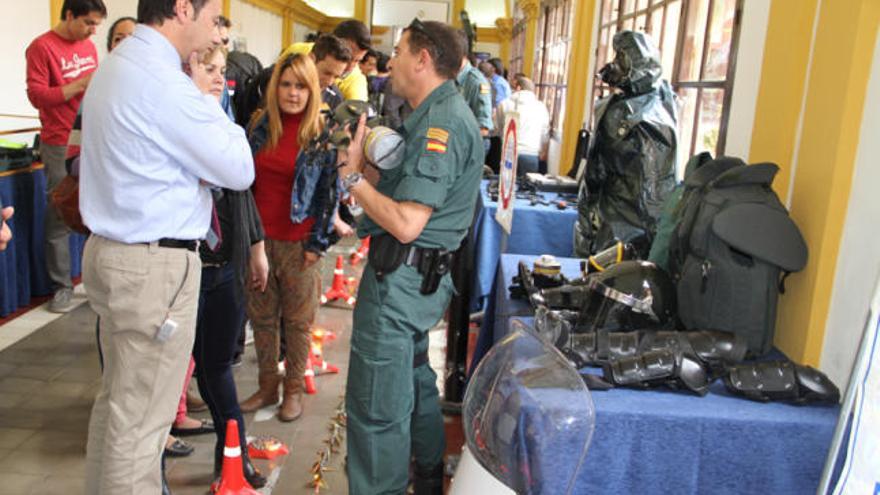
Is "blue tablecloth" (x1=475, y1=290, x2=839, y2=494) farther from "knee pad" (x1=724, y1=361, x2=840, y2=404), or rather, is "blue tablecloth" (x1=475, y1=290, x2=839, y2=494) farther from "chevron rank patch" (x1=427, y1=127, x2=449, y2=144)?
"chevron rank patch" (x1=427, y1=127, x2=449, y2=144)

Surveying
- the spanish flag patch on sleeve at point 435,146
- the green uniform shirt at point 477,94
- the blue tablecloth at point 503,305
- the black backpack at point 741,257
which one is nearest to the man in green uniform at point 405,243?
the spanish flag patch on sleeve at point 435,146

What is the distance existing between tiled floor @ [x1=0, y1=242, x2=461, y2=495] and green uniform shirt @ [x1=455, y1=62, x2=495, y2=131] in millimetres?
2922

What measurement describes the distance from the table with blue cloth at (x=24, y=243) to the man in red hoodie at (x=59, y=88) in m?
0.08

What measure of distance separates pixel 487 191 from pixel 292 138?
7.22 feet

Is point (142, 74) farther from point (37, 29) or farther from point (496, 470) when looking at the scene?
point (37, 29)

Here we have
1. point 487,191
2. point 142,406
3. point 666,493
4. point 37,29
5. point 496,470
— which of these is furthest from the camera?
point 37,29

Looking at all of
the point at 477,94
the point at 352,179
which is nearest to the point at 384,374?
the point at 352,179

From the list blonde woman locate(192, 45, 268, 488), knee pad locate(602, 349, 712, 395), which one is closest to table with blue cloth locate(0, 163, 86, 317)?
blonde woman locate(192, 45, 268, 488)

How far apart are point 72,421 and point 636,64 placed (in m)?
3.12

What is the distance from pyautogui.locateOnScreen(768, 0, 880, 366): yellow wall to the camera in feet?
6.28

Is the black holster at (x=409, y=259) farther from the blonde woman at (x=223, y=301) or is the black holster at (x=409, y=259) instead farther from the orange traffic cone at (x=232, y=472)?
the orange traffic cone at (x=232, y=472)

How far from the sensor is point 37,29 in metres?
6.50

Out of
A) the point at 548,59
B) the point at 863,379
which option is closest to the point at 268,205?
the point at 863,379

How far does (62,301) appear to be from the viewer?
4.55 meters
